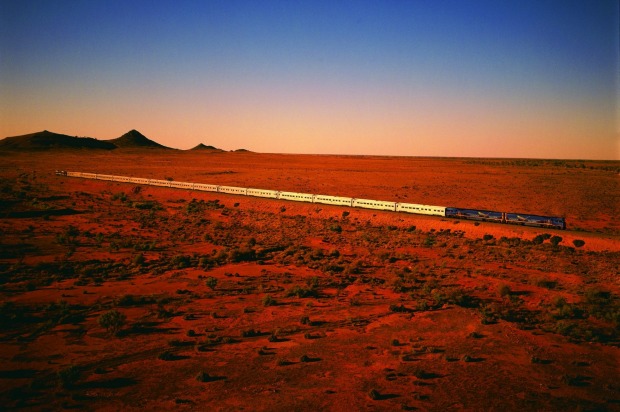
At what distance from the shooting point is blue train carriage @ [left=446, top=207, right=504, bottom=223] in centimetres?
3922

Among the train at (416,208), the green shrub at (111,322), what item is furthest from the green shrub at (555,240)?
the green shrub at (111,322)

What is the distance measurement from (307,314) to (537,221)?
28.2 meters

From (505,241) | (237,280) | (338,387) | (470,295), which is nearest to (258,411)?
(338,387)

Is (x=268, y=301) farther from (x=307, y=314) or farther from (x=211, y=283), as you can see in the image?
(x=211, y=283)

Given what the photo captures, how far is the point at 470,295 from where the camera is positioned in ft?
76.6

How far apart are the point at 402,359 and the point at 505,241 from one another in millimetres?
22598

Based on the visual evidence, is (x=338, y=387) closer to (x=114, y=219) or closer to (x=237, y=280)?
(x=237, y=280)

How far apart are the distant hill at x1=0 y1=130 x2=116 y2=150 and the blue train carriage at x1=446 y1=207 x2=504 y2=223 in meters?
184

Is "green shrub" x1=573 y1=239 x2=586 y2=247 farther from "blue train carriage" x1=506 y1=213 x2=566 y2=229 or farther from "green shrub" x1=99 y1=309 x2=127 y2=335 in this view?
"green shrub" x1=99 y1=309 x2=127 y2=335

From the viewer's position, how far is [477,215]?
40500mm

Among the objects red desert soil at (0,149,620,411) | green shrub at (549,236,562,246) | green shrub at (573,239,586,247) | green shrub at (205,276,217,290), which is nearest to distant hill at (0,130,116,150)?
red desert soil at (0,149,620,411)

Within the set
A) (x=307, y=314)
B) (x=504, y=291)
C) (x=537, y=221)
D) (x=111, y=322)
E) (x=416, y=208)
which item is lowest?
(x=307, y=314)

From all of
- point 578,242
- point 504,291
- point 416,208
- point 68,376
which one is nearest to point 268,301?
point 68,376

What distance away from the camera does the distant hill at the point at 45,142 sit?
170125 millimetres
